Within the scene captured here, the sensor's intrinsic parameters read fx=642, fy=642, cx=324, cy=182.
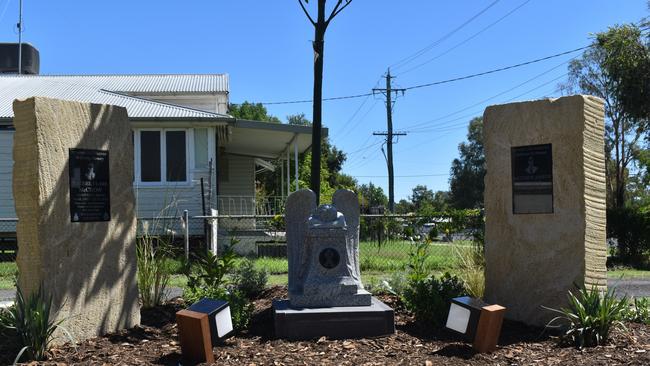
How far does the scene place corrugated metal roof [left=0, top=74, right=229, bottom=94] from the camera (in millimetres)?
21250

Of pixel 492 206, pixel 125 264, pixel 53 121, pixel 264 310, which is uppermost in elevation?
pixel 53 121

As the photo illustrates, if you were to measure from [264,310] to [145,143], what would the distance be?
10.8 meters

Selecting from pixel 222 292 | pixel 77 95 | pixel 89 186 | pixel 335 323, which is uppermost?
pixel 77 95

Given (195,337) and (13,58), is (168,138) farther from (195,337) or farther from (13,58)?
(13,58)

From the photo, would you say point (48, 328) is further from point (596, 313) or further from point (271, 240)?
point (271, 240)

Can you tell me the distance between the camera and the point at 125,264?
663 centimetres

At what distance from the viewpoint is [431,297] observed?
22.1 ft

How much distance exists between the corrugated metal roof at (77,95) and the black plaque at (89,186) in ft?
32.7

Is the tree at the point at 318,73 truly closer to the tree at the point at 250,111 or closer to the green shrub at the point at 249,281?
the green shrub at the point at 249,281

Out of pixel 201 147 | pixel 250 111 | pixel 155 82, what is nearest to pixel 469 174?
pixel 250 111

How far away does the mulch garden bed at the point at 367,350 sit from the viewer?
532 centimetres

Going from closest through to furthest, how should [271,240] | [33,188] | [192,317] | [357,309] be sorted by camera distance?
[192,317], [33,188], [357,309], [271,240]

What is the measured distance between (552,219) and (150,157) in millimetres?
12443

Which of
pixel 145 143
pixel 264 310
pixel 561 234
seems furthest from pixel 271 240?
pixel 561 234
